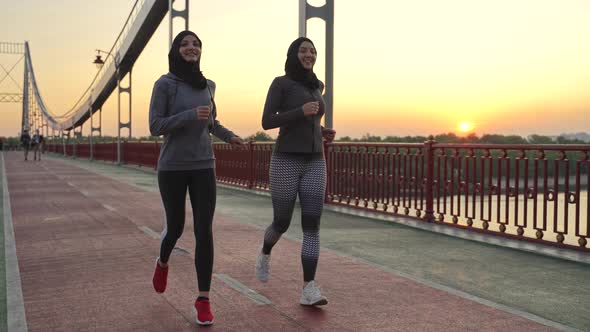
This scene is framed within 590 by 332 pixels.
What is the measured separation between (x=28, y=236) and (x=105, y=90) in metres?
50.3

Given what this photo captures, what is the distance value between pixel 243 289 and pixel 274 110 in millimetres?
1580

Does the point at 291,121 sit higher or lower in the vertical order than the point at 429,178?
higher

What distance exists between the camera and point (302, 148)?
4973 mm

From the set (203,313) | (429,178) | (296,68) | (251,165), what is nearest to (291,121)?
(296,68)

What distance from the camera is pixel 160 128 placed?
4.46 metres

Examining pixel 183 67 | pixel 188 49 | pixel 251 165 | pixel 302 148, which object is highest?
pixel 188 49

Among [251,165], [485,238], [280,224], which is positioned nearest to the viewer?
[280,224]

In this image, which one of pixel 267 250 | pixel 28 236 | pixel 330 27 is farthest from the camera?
pixel 330 27

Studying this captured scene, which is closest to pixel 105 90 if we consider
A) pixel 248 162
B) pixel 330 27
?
pixel 248 162

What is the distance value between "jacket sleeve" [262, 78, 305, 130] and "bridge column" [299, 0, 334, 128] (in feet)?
27.9

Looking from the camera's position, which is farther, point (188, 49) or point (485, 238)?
point (485, 238)

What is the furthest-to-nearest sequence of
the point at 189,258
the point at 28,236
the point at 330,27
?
1. the point at 330,27
2. the point at 28,236
3. the point at 189,258

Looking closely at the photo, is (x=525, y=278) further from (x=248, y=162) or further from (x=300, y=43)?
(x=248, y=162)

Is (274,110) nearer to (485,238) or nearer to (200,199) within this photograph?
(200,199)
